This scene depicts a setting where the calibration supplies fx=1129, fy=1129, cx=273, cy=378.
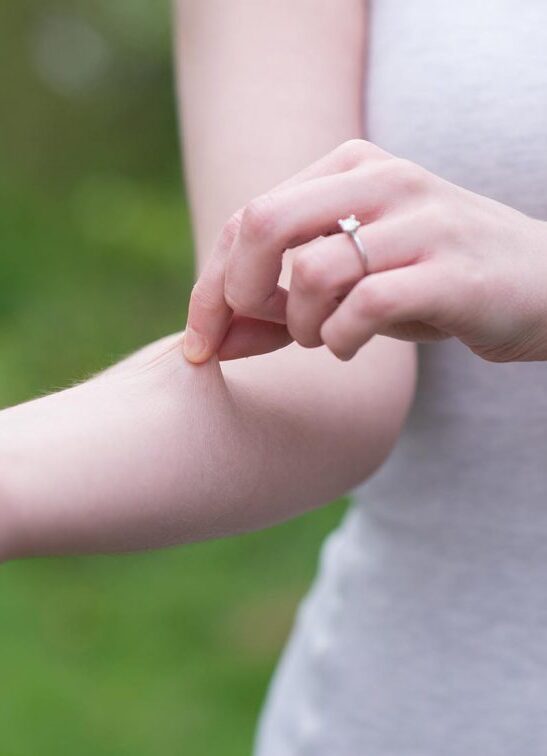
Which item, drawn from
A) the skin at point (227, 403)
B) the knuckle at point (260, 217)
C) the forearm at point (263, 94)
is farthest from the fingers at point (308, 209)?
the forearm at point (263, 94)

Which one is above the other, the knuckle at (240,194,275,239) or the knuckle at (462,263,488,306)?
the knuckle at (240,194,275,239)

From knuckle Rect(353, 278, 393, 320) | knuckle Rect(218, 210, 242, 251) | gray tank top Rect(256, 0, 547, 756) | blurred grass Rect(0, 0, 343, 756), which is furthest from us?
blurred grass Rect(0, 0, 343, 756)

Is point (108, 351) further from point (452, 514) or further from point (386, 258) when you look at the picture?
point (386, 258)

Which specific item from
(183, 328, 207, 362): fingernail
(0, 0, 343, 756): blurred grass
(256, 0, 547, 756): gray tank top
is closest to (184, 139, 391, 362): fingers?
(183, 328, 207, 362): fingernail

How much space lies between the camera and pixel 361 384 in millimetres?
864

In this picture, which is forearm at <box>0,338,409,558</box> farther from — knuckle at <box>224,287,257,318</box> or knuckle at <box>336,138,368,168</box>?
knuckle at <box>336,138,368,168</box>

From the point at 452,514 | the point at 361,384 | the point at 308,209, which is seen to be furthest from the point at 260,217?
the point at 452,514

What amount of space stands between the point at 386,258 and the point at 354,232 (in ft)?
0.08

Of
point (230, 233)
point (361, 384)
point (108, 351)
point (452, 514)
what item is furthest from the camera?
point (108, 351)

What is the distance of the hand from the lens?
62cm

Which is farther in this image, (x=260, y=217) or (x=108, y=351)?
(x=108, y=351)

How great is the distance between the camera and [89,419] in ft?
2.34

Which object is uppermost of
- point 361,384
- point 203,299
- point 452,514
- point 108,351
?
point 203,299

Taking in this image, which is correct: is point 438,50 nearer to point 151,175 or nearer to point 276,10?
point 276,10
